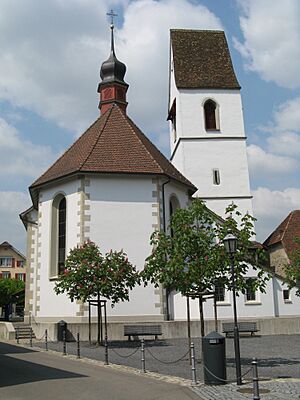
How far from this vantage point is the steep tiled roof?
2294cm

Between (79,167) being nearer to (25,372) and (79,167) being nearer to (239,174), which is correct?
(25,372)

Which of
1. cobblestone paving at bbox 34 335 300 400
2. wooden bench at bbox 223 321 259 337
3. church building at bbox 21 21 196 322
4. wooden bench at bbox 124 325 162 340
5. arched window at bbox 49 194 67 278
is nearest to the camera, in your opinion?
cobblestone paving at bbox 34 335 300 400

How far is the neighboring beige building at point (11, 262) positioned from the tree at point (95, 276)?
6050cm

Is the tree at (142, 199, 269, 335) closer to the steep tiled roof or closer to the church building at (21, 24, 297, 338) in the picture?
the church building at (21, 24, 297, 338)

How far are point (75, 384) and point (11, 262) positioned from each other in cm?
7047

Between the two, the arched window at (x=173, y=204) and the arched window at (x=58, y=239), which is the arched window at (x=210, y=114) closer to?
the arched window at (x=173, y=204)

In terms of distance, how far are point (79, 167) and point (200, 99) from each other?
61.1 feet

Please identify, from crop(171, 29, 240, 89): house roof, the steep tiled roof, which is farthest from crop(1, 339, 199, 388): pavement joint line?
A: crop(171, 29, 240, 89): house roof

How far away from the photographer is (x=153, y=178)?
23.2 meters

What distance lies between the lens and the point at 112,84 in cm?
3017

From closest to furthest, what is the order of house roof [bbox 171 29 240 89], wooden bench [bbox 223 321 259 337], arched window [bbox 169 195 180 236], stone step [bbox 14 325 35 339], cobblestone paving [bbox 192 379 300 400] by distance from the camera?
1. cobblestone paving [bbox 192 379 300 400]
2. stone step [bbox 14 325 35 339]
3. wooden bench [bbox 223 321 259 337]
4. arched window [bbox 169 195 180 236]
5. house roof [bbox 171 29 240 89]

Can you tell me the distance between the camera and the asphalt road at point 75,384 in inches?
347

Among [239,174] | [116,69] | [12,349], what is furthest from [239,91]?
[12,349]

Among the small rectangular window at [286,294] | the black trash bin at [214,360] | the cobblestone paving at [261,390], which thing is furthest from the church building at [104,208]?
the cobblestone paving at [261,390]
